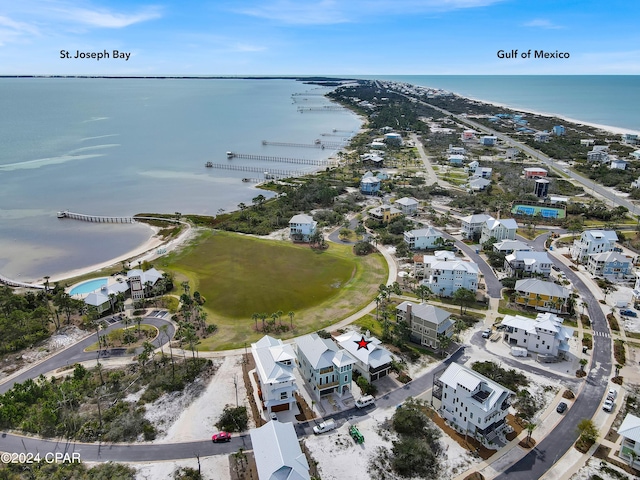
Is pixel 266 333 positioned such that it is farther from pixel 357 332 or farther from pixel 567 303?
pixel 567 303

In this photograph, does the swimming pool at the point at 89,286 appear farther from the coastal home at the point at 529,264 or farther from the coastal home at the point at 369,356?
the coastal home at the point at 529,264

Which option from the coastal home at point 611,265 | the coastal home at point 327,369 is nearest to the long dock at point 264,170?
the coastal home at point 611,265

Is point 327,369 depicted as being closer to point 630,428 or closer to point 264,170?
point 630,428

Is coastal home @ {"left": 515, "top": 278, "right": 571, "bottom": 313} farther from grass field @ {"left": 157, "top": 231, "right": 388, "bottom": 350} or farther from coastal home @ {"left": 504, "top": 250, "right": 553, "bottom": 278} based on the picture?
grass field @ {"left": 157, "top": 231, "right": 388, "bottom": 350}

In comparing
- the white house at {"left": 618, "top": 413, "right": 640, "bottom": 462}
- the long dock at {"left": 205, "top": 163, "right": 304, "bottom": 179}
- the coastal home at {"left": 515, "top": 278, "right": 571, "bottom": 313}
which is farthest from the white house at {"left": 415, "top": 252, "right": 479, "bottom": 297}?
the long dock at {"left": 205, "top": 163, "right": 304, "bottom": 179}

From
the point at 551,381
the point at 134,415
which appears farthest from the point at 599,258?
the point at 134,415

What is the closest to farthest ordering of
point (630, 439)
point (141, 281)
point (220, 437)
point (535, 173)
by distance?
point (630, 439)
point (220, 437)
point (141, 281)
point (535, 173)

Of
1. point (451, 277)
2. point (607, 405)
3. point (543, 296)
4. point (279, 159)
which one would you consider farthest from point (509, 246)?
point (279, 159)
